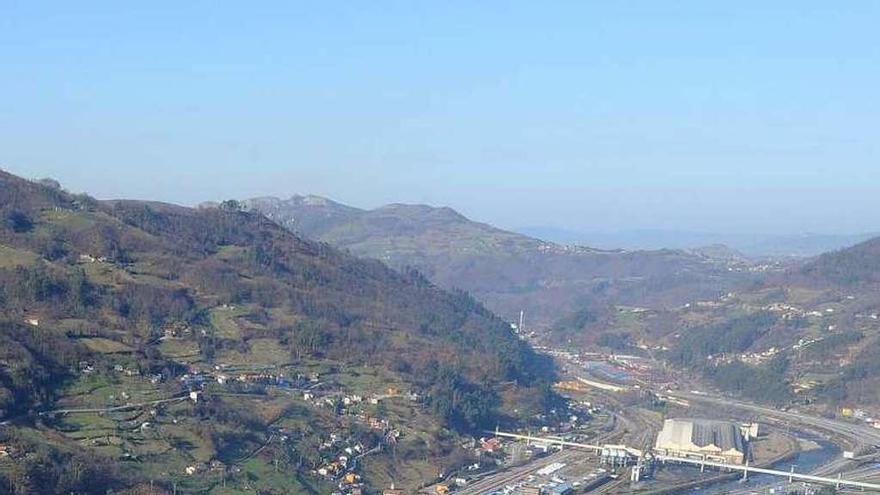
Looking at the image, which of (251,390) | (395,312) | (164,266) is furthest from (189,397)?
(395,312)

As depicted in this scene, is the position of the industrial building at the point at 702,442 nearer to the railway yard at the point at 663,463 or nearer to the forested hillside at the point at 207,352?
the railway yard at the point at 663,463

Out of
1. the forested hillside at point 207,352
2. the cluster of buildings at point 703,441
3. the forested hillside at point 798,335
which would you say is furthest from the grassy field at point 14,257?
the forested hillside at point 798,335

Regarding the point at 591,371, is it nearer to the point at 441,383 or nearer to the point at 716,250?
the point at 441,383

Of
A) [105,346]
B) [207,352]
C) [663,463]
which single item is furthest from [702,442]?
[105,346]

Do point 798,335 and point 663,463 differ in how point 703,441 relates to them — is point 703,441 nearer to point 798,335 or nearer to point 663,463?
point 663,463

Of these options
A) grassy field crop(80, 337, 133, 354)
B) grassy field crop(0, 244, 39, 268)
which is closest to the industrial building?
grassy field crop(80, 337, 133, 354)
